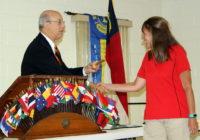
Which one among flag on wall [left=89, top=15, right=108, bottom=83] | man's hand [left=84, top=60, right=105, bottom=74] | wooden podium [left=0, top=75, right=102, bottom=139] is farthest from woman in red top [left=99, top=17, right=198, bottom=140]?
flag on wall [left=89, top=15, right=108, bottom=83]

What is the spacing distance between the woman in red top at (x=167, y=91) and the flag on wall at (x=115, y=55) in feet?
7.61

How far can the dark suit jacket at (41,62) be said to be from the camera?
112 inches

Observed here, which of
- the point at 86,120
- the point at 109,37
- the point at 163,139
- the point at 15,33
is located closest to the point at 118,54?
the point at 109,37

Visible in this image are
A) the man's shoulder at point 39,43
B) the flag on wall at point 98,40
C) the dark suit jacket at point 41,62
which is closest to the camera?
the dark suit jacket at point 41,62

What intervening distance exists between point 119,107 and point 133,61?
0.96 metres

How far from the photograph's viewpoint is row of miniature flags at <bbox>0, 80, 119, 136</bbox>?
101 inches

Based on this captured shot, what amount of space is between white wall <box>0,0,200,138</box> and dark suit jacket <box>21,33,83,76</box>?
4.69ft

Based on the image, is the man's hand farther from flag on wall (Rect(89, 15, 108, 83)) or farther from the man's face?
flag on wall (Rect(89, 15, 108, 83))

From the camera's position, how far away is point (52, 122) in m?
2.58

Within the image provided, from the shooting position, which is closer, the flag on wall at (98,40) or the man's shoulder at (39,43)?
the man's shoulder at (39,43)

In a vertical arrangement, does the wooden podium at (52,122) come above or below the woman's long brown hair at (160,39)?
below

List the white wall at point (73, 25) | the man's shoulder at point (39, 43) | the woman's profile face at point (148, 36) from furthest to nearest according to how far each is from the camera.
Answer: the white wall at point (73, 25), the man's shoulder at point (39, 43), the woman's profile face at point (148, 36)

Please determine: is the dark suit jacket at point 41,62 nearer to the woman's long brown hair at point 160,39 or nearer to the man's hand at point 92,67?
the man's hand at point 92,67

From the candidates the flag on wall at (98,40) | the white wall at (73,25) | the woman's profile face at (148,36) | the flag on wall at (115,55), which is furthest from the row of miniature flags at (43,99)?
the flag on wall at (98,40)
